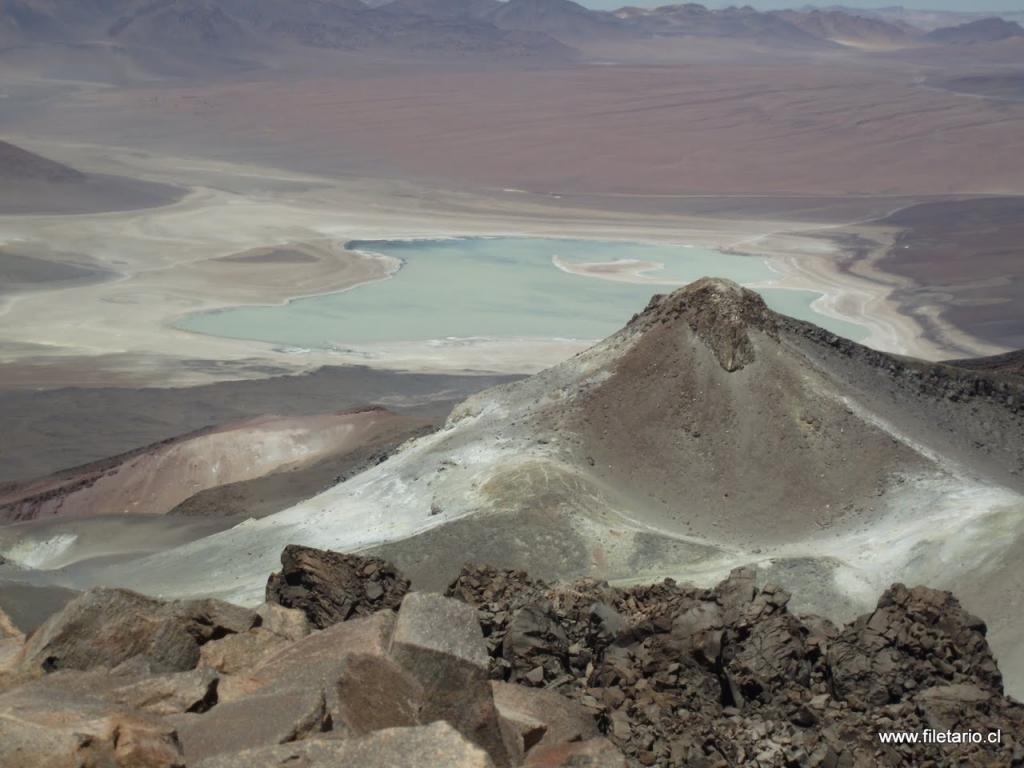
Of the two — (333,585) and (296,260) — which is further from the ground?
(333,585)

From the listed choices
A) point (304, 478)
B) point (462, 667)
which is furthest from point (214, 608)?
point (304, 478)

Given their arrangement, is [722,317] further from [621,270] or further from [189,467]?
[621,270]

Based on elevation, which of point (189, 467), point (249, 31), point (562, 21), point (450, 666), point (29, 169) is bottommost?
point (189, 467)

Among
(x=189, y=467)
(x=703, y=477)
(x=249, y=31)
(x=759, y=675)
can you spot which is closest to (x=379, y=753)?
(x=759, y=675)

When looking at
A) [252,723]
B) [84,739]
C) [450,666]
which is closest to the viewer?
[84,739]

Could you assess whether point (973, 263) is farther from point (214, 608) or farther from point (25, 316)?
point (214, 608)

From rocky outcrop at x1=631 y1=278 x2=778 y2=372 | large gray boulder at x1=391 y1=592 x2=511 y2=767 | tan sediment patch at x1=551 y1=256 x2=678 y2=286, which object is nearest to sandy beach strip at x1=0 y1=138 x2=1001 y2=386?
tan sediment patch at x1=551 y1=256 x2=678 y2=286

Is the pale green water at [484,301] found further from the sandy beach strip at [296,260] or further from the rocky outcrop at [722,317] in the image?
the rocky outcrop at [722,317]

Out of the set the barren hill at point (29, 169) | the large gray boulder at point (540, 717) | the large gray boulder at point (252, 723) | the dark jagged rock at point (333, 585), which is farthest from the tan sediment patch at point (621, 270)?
the large gray boulder at point (252, 723)
